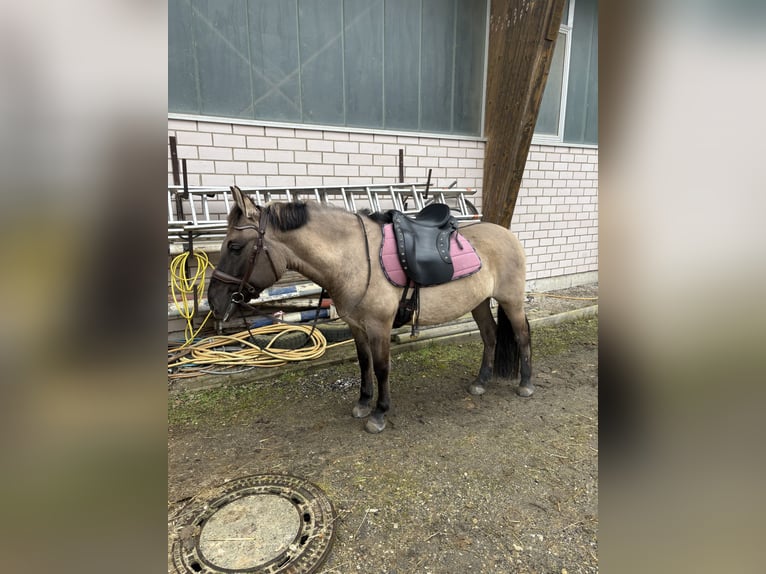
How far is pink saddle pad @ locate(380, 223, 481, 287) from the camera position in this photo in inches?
110

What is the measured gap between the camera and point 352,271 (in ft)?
8.89

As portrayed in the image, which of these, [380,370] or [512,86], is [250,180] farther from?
[512,86]

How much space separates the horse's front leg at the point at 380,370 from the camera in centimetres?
279

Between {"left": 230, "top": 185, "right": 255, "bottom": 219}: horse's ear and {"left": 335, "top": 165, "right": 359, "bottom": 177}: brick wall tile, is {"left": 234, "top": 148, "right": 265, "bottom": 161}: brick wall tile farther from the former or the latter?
{"left": 230, "top": 185, "right": 255, "bottom": 219}: horse's ear

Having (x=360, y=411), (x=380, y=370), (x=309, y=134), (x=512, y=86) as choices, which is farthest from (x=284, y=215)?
(x=512, y=86)

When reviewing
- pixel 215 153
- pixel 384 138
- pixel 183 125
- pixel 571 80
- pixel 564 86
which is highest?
pixel 571 80

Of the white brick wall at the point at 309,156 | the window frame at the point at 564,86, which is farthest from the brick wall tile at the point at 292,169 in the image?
the window frame at the point at 564,86

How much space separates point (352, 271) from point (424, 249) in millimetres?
540

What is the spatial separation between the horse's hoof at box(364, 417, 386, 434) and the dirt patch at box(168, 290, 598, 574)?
45 millimetres

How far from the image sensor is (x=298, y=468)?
2.50 m
